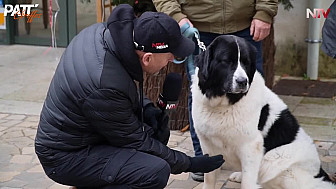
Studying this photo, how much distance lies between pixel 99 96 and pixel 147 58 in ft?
1.12

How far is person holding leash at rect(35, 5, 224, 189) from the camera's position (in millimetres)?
2965

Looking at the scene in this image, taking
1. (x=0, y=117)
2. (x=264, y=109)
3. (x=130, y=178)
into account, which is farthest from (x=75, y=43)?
(x=0, y=117)

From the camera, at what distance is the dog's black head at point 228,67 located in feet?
11.3

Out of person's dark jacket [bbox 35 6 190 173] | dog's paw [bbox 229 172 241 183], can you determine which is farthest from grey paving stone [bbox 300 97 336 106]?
person's dark jacket [bbox 35 6 190 173]

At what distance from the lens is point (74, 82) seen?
3.01 meters

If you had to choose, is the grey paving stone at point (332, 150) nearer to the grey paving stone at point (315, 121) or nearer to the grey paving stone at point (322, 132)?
the grey paving stone at point (322, 132)

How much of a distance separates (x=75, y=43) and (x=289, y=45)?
5020mm

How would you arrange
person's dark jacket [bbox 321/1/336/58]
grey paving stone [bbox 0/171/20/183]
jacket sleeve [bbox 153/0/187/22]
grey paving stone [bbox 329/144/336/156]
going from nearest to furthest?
person's dark jacket [bbox 321/1/336/58] < jacket sleeve [bbox 153/0/187/22] < grey paving stone [bbox 0/171/20/183] < grey paving stone [bbox 329/144/336/156]

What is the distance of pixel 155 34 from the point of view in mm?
2936

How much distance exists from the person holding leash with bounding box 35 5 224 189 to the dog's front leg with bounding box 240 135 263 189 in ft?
1.43

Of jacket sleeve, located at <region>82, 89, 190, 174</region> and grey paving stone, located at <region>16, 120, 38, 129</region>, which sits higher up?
jacket sleeve, located at <region>82, 89, 190, 174</region>

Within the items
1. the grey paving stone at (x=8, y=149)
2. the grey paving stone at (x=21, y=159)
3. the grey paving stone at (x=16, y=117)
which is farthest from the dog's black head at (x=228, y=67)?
the grey paving stone at (x=16, y=117)

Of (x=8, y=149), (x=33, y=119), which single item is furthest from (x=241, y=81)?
(x=33, y=119)

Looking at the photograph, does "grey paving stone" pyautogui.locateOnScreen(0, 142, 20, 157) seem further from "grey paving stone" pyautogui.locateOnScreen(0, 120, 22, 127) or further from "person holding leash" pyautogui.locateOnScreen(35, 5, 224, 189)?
"person holding leash" pyautogui.locateOnScreen(35, 5, 224, 189)
